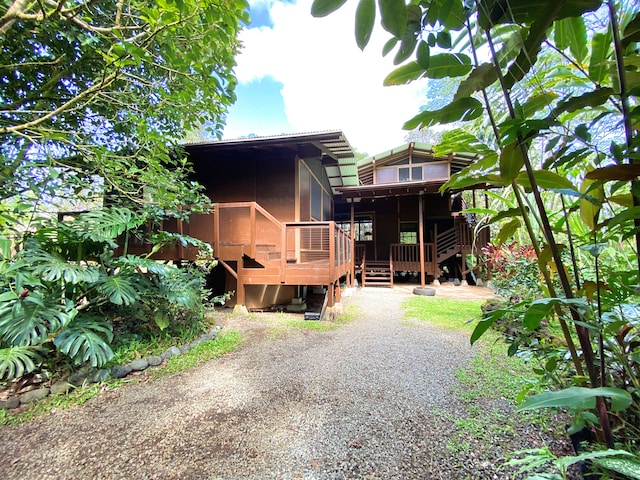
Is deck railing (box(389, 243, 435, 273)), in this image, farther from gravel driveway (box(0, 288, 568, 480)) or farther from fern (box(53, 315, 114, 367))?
fern (box(53, 315, 114, 367))

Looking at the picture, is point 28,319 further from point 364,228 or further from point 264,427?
point 364,228

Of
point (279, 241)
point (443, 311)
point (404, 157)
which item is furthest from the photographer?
point (404, 157)

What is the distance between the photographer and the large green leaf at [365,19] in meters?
0.73

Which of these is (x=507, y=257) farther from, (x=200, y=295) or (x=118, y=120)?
(x=118, y=120)

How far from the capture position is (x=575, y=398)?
0.58m

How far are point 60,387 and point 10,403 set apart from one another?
0.30 m

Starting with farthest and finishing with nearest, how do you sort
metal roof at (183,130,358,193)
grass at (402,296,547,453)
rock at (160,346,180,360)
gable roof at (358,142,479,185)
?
1. gable roof at (358,142,479,185)
2. metal roof at (183,130,358,193)
3. rock at (160,346,180,360)
4. grass at (402,296,547,453)

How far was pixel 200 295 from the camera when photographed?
13.7ft

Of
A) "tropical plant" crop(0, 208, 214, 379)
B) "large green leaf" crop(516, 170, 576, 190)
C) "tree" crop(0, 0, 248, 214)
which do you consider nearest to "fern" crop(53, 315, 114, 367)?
"tropical plant" crop(0, 208, 214, 379)

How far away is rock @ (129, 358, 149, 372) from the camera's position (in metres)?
2.89

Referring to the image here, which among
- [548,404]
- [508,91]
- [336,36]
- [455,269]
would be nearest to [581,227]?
[508,91]

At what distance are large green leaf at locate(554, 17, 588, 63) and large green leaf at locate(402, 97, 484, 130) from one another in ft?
1.30

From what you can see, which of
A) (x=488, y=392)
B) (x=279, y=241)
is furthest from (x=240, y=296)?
(x=488, y=392)

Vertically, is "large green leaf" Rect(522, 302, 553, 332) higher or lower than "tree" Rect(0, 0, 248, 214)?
lower
